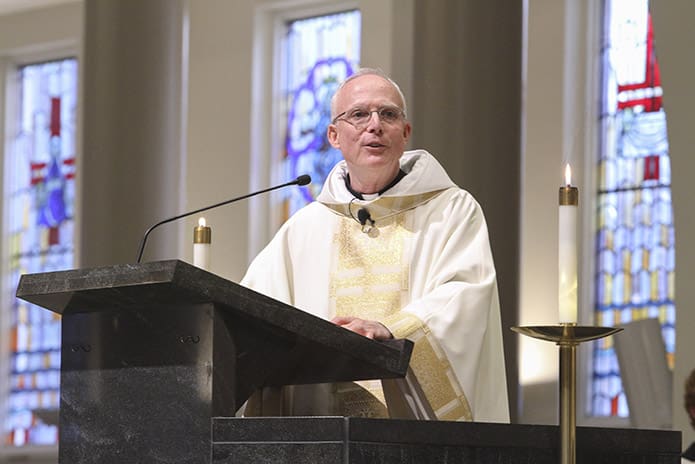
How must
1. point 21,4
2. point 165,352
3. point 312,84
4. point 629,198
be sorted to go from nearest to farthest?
point 165,352
point 629,198
point 312,84
point 21,4

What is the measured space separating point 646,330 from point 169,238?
3.28 meters

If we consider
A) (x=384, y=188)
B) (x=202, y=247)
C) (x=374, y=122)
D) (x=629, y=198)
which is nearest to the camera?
(x=202, y=247)

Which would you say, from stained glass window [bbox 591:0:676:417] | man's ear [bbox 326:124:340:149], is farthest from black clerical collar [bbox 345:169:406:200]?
stained glass window [bbox 591:0:676:417]

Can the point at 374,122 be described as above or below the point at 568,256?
→ above

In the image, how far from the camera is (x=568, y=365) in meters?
3.01

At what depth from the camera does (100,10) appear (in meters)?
9.46

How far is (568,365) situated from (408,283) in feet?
4.23

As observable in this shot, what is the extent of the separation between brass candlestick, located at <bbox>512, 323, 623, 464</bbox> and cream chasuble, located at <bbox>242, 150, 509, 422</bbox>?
712mm

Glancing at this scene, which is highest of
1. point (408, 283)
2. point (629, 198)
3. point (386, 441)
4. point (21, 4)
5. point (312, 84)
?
point (21, 4)

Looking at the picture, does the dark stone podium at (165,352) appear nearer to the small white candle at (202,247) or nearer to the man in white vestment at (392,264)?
the man in white vestment at (392,264)

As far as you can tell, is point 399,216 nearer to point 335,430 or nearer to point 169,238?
point 335,430

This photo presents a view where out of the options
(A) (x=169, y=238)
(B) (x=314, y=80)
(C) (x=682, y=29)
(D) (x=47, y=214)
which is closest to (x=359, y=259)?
(C) (x=682, y=29)

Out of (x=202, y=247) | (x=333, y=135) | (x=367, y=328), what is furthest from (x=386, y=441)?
(x=333, y=135)

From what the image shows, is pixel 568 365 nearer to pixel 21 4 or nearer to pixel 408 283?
pixel 408 283
